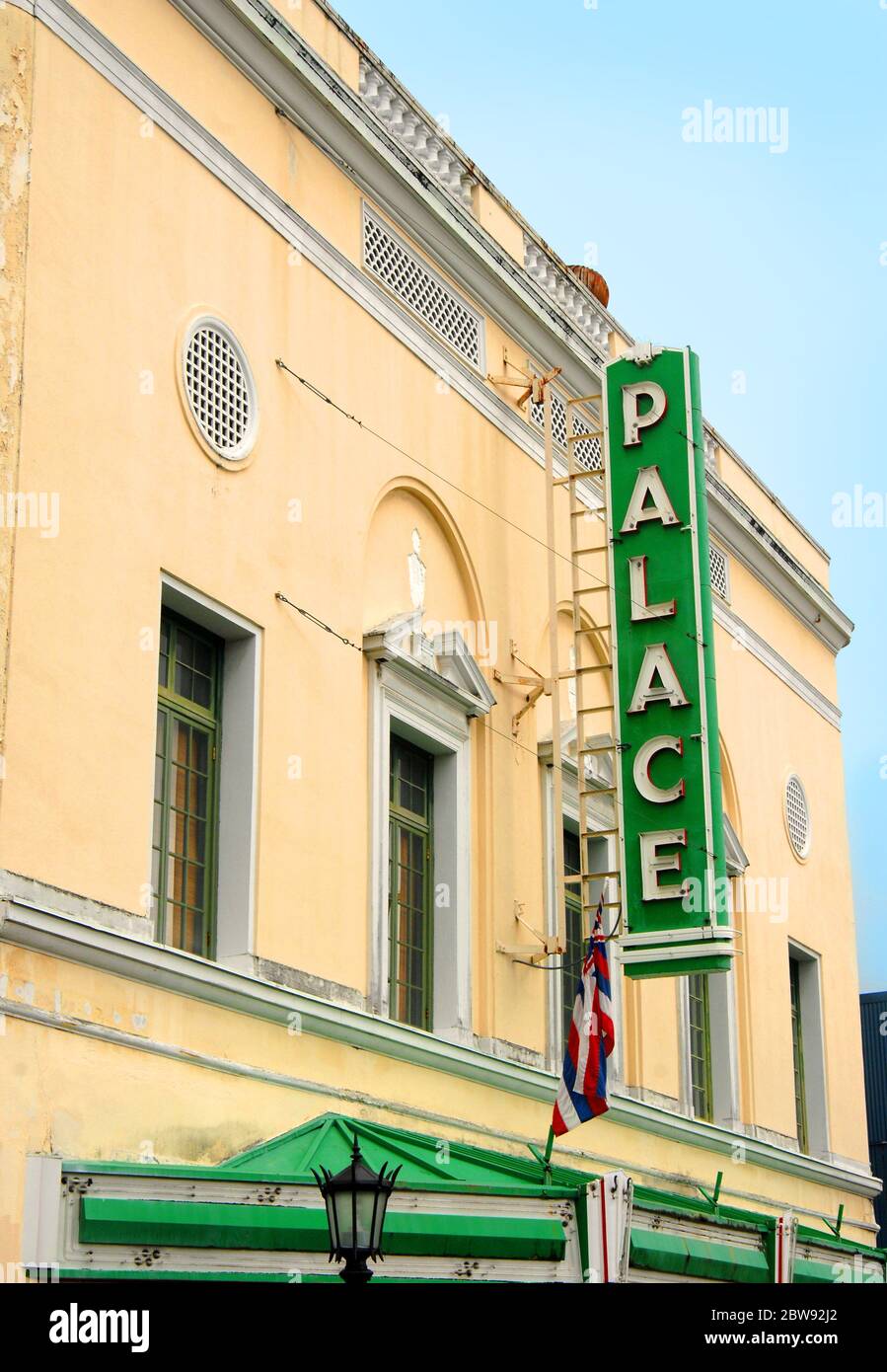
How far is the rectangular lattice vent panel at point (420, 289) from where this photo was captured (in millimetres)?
16438

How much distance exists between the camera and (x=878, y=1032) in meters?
33.4

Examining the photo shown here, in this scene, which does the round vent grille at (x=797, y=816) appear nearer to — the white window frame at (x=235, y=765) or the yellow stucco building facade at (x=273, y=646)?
the yellow stucco building facade at (x=273, y=646)

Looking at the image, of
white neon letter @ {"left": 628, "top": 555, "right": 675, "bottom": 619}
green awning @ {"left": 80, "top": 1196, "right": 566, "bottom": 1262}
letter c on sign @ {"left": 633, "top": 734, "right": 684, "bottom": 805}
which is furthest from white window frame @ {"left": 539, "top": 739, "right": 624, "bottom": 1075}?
green awning @ {"left": 80, "top": 1196, "right": 566, "bottom": 1262}

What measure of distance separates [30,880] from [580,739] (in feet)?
22.3

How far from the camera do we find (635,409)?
17.7m

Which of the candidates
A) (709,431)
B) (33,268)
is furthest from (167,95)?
(709,431)

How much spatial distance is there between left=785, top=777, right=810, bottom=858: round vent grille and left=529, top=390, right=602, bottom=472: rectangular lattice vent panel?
548 cm

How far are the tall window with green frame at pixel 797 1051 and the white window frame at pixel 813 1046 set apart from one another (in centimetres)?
4

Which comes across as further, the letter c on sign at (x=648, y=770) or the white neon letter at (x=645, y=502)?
the white neon letter at (x=645, y=502)

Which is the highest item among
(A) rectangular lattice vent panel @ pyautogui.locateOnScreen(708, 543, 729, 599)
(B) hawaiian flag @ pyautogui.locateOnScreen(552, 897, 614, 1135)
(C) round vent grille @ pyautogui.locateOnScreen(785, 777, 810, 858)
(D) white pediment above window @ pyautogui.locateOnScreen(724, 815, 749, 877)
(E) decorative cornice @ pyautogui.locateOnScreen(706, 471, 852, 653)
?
(E) decorative cornice @ pyautogui.locateOnScreen(706, 471, 852, 653)

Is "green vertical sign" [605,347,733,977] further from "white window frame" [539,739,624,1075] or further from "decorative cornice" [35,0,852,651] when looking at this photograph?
"decorative cornice" [35,0,852,651]

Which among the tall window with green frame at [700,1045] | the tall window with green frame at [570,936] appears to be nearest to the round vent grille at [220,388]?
the tall window with green frame at [570,936]

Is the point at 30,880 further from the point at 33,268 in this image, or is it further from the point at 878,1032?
the point at 878,1032

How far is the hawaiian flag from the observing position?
1416 centimetres
